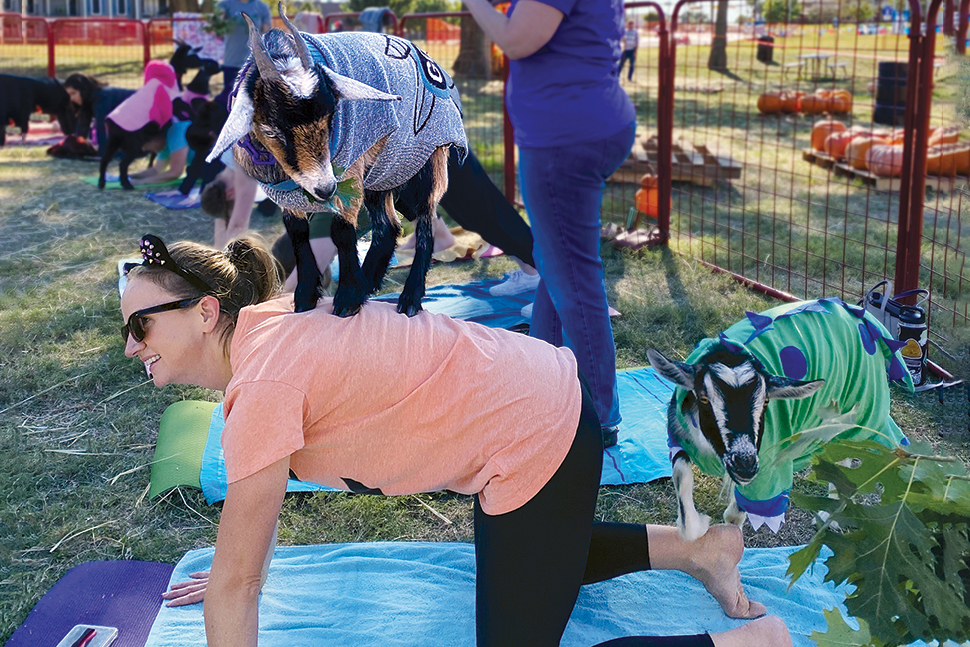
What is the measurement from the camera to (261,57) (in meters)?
1.63

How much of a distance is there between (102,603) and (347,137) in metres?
1.48

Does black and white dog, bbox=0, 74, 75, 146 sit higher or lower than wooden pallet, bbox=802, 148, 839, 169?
higher

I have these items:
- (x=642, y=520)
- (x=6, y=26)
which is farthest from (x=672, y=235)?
(x=6, y=26)

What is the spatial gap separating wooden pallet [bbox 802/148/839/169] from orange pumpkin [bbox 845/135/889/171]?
0.15m

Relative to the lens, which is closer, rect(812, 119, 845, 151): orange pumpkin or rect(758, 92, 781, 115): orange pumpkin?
rect(812, 119, 845, 151): orange pumpkin

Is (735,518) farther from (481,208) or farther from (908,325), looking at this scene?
(481,208)

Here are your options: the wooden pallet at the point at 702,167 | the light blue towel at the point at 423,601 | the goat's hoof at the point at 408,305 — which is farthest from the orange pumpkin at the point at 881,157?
the goat's hoof at the point at 408,305

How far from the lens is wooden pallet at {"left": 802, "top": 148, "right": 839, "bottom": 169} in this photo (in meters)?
8.09

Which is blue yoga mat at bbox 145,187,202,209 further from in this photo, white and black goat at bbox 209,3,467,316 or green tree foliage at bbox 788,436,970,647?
green tree foliage at bbox 788,436,970,647

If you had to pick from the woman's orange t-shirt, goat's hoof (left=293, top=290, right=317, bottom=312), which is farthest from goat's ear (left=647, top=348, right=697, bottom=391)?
goat's hoof (left=293, top=290, right=317, bottom=312)

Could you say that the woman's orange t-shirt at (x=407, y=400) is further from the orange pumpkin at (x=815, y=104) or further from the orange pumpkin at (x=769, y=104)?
the orange pumpkin at (x=815, y=104)

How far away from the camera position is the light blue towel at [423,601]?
2.34 meters

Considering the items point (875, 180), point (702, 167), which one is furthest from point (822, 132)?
point (702, 167)

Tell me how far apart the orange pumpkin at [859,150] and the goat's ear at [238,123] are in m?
7.04
